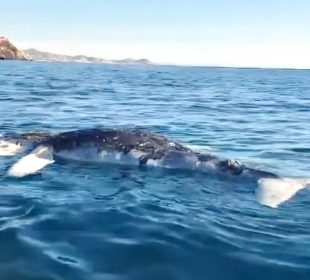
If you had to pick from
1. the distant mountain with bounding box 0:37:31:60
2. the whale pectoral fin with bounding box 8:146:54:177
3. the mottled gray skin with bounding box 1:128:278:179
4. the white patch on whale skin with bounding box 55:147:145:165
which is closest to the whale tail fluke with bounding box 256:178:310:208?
the mottled gray skin with bounding box 1:128:278:179

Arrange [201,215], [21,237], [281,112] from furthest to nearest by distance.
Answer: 1. [281,112]
2. [201,215]
3. [21,237]

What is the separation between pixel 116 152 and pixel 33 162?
72.5 inches

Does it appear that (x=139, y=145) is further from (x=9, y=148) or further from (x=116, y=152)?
(x=9, y=148)

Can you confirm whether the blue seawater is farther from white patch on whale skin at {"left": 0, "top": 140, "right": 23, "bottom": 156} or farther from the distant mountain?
the distant mountain

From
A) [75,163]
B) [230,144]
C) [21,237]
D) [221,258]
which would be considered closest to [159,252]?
[221,258]

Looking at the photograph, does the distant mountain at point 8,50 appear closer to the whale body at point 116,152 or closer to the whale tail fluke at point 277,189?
the whale body at point 116,152

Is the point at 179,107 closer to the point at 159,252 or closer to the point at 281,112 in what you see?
the point at 281,112

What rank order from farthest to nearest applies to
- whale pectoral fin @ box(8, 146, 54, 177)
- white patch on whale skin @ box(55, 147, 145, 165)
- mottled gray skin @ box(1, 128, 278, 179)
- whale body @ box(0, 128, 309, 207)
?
white patch on whale skin @ box(55, 147, 145, 165) < mottled gray skin @ box(1, 128, 278, 179) < whale body @ box(0, 128, 309, 207) < whale pectoral fin @ box(8, 146, 54, 177)

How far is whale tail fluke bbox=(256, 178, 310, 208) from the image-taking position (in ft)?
29.2

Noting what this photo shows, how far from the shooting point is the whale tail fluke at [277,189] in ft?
29.2

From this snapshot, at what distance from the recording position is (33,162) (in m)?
11.1

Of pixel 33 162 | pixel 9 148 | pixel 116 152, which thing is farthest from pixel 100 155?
pixel 9 148

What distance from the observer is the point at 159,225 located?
763 centimetres

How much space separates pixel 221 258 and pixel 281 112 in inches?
867
